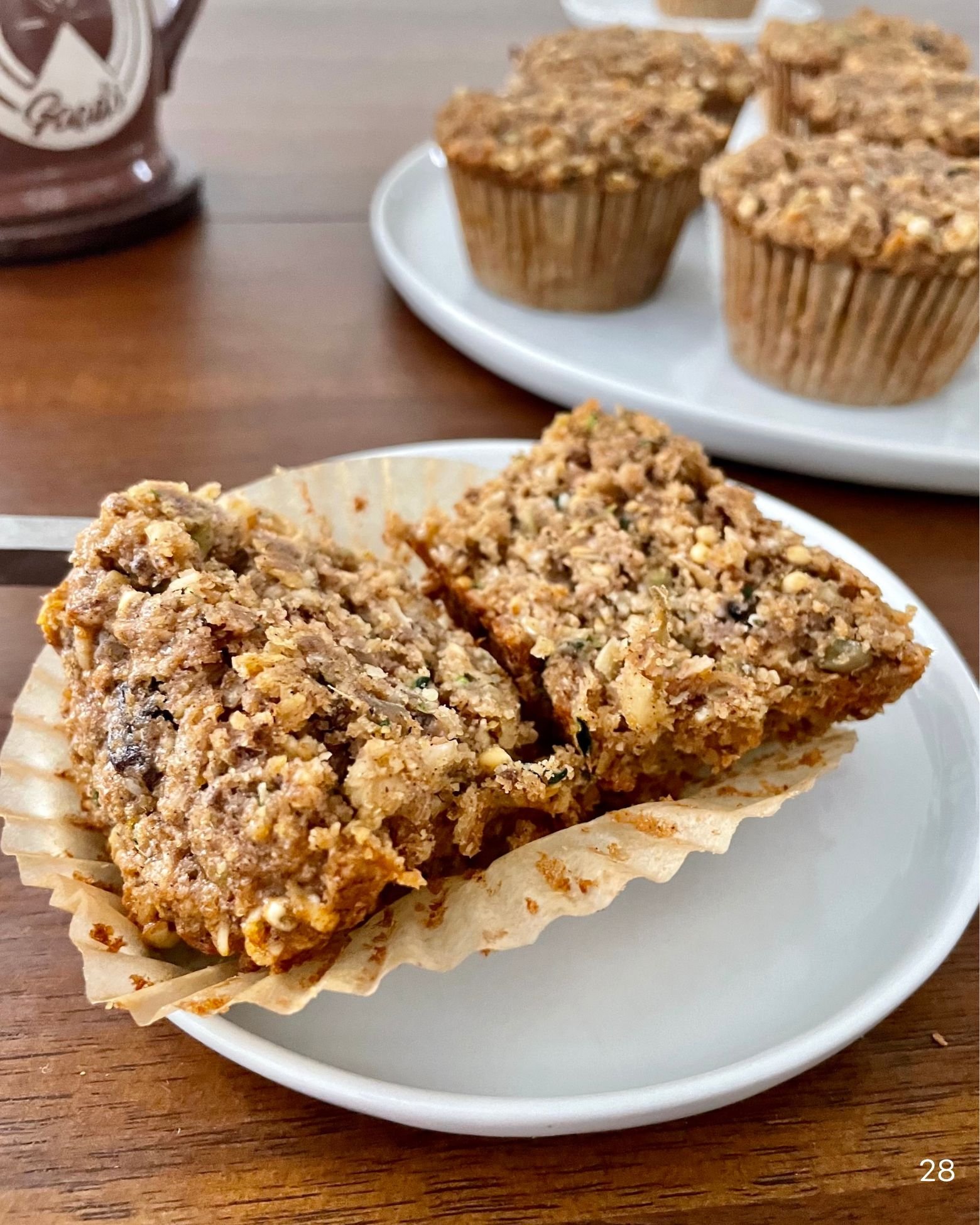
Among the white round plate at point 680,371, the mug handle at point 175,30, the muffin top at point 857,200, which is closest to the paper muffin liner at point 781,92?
the white round plate at point 680,371

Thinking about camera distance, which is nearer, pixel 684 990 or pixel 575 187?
pixel 684 990

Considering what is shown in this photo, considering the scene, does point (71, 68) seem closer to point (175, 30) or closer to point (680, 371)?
point (175, 30)

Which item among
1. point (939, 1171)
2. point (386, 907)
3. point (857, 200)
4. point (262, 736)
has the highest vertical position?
point (857, 200)

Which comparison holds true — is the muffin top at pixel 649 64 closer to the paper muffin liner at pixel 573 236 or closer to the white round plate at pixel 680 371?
the white round plate at pixel 680 371

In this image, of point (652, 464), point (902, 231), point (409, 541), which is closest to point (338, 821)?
point (409, 541)

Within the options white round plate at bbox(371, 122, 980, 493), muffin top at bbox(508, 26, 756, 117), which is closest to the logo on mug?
white round plate at bbox(371, 122, 980, 493)

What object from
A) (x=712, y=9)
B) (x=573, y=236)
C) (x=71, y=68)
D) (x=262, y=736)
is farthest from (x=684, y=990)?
(x=712, y=9)
